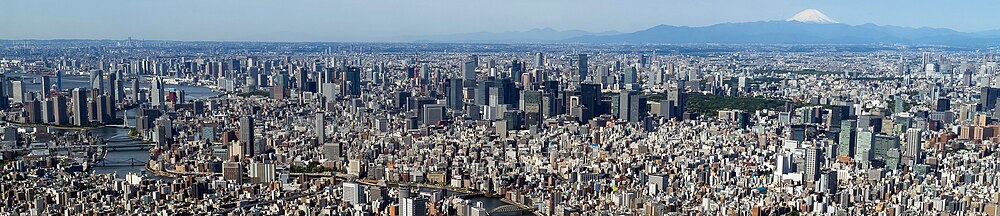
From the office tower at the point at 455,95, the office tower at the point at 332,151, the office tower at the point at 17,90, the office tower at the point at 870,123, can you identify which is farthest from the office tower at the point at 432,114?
the office tower at the point at 17,90

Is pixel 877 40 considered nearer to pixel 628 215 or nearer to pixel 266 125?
pixel 266 125

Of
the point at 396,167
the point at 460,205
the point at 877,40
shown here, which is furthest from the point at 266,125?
the point at 877,40

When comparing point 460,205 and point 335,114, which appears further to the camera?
point 335,114

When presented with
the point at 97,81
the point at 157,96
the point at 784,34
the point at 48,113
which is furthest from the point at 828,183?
the point at 784,34

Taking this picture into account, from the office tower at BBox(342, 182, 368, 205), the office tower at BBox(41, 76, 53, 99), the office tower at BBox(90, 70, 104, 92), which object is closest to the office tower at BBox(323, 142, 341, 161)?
the office tower at BBox(342, 182, 368, 205)

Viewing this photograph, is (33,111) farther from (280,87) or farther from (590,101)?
(590,101)

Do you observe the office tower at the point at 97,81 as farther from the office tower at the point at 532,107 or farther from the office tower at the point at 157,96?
the office tower at the point at 532,107
